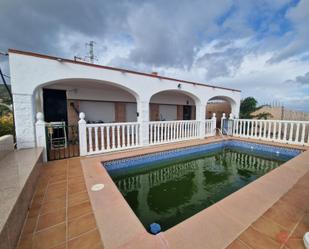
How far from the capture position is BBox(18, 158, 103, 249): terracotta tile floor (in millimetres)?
1519

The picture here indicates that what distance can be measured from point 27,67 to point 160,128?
4787 millimetres

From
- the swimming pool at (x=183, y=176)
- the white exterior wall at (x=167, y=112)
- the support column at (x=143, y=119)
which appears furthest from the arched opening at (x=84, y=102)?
the swimming pool at (x=183, y=176)

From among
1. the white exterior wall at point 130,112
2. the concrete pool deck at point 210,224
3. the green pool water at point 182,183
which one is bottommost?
the green pool water at point 182,183

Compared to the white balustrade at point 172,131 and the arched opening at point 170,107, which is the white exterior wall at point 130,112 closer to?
the arched opening at point 170,107

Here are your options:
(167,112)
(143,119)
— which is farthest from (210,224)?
(167,112)

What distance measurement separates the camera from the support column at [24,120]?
12.0ft

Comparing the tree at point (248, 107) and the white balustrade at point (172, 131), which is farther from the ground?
the tree at point (248, 107)

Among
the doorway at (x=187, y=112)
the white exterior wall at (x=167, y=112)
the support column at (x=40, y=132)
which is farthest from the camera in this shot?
the doorway at (x=187, y=112)

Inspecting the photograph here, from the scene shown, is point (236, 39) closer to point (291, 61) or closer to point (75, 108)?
point (291, 61)

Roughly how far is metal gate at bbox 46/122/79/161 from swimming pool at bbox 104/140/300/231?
175 centimetres

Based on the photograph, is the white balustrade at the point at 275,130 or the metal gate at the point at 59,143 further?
the white balustrade at the point at 275,130

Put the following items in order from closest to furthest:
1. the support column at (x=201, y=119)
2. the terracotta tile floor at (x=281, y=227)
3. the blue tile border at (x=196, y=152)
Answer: the terracotta tile floor at (x=281, y=227)
the blue tile border at (x=196, y=152)
the support column at (x=201, y=119)

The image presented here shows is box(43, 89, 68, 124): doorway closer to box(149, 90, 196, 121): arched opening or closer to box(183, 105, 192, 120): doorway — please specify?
box(149, 90, 196, 121): arched opening

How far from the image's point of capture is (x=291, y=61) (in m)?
9.86
